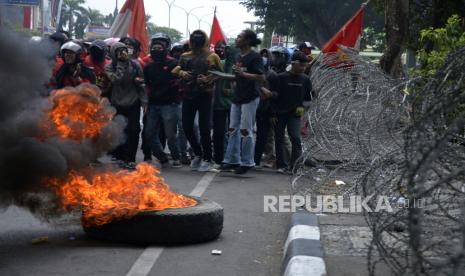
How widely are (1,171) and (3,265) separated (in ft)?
2.39

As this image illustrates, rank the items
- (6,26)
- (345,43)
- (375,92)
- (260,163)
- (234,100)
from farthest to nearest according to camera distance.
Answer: (345,43) < (260,163) < (234,100) < (375,92) < (6,26)

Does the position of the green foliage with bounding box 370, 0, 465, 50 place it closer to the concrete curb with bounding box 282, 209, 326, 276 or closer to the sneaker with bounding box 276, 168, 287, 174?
the sneaker with bounding box 276, 168, 287, 174

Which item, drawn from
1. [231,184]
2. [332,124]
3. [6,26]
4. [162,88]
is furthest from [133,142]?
[6,26]

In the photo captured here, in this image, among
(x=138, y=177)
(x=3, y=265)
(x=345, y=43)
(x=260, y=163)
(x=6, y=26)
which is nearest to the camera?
(x=3, y=265)

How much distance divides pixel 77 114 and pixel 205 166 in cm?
476

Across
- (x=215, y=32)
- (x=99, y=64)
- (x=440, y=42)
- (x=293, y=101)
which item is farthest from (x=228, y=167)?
(x=215, y=32)

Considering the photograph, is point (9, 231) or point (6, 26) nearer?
point (6, 26)

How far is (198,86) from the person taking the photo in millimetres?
11398

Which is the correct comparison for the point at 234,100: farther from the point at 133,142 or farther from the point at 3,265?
the point at 3,265

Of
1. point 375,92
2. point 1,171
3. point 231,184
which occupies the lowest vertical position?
point 231,184

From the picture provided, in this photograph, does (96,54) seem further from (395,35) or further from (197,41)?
(395,35)

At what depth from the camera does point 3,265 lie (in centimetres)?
585

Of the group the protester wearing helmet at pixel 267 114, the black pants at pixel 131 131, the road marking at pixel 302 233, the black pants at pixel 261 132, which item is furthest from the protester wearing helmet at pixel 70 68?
the road marking at pixel 302 233

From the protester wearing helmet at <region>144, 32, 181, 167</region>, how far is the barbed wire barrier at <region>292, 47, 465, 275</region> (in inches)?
105
